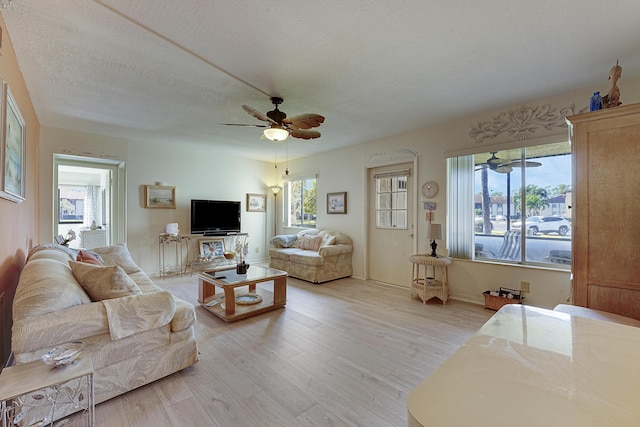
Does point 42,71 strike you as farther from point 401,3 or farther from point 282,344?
point 282,344

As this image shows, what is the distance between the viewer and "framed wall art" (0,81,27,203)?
6.32 feet

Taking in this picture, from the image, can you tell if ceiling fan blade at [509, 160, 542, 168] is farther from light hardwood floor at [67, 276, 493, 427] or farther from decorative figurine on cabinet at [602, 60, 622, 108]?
light hardwood floor at [67, 276, 493, 427]

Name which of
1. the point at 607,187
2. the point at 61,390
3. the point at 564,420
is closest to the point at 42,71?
the point at 61,390

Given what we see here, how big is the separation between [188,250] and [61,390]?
422cm

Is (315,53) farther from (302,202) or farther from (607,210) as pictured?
(302,202)

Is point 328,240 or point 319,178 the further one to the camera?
point 319,178

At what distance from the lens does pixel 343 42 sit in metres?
2.18

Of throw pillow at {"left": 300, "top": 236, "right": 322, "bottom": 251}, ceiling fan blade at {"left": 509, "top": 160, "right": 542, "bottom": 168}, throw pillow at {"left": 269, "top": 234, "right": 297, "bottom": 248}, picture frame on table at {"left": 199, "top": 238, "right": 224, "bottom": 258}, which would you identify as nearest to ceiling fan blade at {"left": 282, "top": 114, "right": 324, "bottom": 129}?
ceiling fan blade at {"left": 509, "top": 160, "right": 542, "bottom": 168}

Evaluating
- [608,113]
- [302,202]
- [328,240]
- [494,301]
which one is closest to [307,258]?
[328,240]

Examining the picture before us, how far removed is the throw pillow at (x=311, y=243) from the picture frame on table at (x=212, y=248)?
1783mm

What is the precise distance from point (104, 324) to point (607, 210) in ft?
11.7

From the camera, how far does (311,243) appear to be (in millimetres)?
5598

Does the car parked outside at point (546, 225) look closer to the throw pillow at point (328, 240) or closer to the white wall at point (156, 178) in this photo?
the throw pillow at point (328, 240)

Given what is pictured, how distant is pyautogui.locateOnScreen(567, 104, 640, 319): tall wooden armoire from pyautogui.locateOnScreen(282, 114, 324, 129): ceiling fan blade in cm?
205
